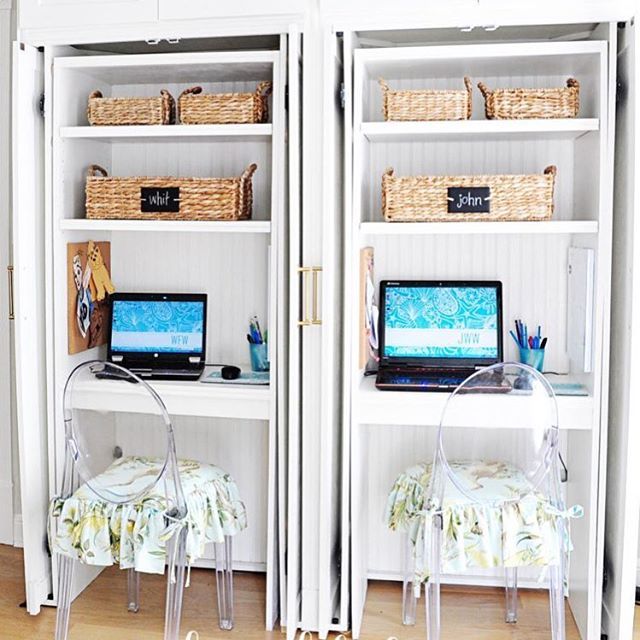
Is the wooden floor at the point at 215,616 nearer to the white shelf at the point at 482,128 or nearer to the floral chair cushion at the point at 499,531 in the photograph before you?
the floral chair cushion at the point at 499,531

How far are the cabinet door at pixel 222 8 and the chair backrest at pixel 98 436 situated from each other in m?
1.02

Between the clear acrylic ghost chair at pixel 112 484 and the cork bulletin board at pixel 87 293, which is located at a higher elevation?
the cork bulletin board at pixel 87 293

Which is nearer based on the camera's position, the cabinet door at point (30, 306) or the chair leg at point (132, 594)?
the cabinet door at point (30, 306)

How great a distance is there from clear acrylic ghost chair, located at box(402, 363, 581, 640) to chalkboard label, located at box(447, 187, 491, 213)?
1.55 feet

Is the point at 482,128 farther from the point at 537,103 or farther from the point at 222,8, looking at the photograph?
the point at 222,8

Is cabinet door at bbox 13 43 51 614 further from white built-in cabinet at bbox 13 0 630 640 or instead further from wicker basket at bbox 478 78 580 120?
wicker basket at bbox 478 78 580 120

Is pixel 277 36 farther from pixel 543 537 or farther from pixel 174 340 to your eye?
pixel 543 537

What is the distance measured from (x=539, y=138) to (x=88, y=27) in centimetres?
140

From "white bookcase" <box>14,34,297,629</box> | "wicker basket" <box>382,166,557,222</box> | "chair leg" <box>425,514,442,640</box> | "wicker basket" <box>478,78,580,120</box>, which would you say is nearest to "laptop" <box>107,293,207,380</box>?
"white bookcase" <box>14,34,297,629</box>

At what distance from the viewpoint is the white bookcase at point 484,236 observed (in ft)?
8.56

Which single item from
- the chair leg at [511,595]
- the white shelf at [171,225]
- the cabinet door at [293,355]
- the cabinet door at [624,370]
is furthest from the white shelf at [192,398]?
the cabinet door at [624,370]

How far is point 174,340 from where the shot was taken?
308 cm

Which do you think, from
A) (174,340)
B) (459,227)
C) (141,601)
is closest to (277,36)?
(459,227)

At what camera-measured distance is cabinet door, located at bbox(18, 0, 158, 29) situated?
2717 millimetres
